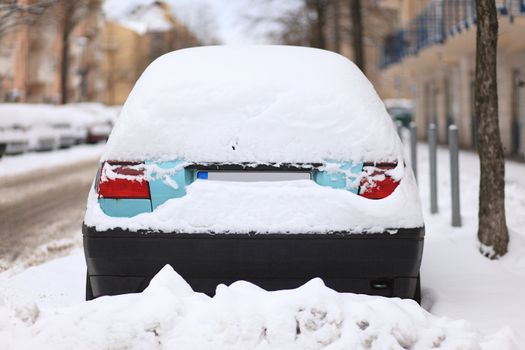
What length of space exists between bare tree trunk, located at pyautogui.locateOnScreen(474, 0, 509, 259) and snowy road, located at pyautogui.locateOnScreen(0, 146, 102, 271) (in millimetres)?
3918

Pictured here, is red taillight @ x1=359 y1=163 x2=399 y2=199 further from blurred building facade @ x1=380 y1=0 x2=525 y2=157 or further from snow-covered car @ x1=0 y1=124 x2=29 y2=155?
snow-covered car @ x1=0 y1=124 x2=29 y2=155

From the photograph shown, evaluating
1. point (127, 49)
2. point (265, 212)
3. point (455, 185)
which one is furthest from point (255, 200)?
point (127, 49)

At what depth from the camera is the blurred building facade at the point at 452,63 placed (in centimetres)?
1930

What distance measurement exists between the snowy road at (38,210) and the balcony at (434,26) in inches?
373

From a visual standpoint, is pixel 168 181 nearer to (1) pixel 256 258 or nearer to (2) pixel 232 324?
(1) pixel 256 258

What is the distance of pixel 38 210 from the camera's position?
10570 mm

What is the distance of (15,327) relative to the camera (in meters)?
3.56

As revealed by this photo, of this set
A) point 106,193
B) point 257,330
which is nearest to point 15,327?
point 106,193

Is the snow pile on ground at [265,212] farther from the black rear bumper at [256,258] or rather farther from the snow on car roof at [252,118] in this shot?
the snow on car roof at [252,118]

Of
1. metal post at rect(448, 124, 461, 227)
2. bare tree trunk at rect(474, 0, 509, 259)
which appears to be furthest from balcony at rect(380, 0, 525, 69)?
bare tree trunk at rect(474, 0, 509, 259)

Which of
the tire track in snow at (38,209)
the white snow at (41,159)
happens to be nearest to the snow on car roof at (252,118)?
the tire track in snow at (38,209)

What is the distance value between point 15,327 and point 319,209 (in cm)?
154

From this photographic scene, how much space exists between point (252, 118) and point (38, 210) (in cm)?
744

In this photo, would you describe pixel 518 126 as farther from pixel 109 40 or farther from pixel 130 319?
pixel 109 40
